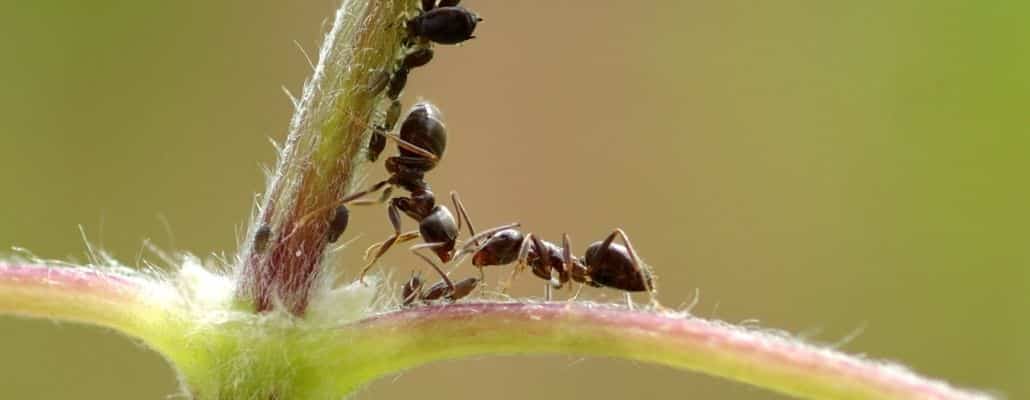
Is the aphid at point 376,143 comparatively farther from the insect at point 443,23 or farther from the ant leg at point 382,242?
the ant leg at point 382,242

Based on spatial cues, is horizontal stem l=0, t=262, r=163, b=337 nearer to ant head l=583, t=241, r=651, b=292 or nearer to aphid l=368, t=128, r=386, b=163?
aphid l=368, t=128, r=386, b=163

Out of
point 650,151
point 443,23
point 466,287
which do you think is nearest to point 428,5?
point 443,23

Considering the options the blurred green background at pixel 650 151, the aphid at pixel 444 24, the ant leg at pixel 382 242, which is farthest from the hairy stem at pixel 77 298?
the blurred green background at pixel 650 151

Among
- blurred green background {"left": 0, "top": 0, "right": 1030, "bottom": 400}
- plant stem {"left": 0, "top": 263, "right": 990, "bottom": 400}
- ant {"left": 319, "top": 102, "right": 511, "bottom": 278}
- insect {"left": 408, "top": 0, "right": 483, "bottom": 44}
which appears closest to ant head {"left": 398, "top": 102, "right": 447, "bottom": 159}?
ant {"left": 319, "top": 102, "right": 511, "bottom": 278}

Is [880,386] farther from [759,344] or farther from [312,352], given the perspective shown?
[312,352]

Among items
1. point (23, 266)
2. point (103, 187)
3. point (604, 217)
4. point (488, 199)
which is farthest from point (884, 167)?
point (23, 266)
